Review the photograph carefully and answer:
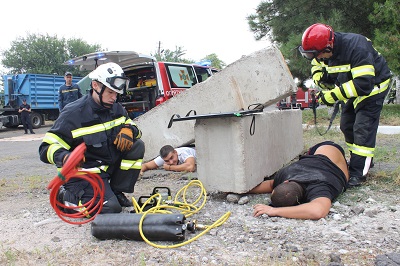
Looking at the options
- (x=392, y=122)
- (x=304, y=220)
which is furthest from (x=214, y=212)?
(x=392, y=122)

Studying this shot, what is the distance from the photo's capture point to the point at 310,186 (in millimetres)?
3045

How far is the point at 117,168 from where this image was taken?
11.7ft

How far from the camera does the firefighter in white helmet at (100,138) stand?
3.15 metres

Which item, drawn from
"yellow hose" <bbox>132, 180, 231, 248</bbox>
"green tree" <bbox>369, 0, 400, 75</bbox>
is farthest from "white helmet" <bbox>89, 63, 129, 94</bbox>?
"green tree" <bbox>369, 0, 400, 75</bbox>

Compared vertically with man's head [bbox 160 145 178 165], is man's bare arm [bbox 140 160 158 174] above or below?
below

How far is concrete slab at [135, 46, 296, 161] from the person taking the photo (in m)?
4.28

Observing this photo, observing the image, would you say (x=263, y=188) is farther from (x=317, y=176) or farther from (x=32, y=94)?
(x=32, y=94)

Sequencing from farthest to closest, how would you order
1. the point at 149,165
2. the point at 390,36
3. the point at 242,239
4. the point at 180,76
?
the point at 390,36, the point at 180,76, the point at 149,165, the point at 242,239

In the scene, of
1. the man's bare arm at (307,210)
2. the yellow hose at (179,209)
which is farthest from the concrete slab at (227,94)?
the man's bare arm at (307,210)

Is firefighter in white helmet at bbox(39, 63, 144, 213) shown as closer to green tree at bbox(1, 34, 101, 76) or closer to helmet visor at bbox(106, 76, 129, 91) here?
helmet visor at bbox(106, 76, 129, 91)

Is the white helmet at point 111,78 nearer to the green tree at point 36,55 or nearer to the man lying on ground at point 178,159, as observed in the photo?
the man lying on ground at point 178,159

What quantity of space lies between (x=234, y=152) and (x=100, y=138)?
4.11 feet

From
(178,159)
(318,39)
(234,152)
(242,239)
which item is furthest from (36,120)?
(242,239)

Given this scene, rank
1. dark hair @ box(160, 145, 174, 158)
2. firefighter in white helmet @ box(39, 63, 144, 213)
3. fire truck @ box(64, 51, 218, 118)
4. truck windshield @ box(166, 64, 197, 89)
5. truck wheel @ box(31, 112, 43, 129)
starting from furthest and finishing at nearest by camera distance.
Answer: truck wheel @ box(31, 112, 43, 129), truck windshield @ box(166, 64, 197, 89), fire truck @ box(64, 51, 218, 118), dark hair @ box(160, 145, 174, 158), firefighter in white helmet @ box(39, 63, 144, 213)
